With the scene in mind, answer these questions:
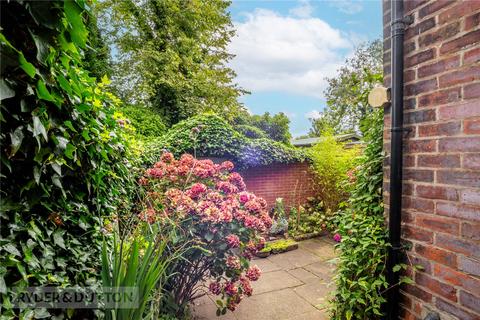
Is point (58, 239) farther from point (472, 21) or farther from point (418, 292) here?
point (472, 21)

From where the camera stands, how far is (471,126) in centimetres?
121

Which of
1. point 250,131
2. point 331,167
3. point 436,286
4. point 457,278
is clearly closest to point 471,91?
point 457,278

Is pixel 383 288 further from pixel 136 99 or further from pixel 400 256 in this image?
pixel 136 99

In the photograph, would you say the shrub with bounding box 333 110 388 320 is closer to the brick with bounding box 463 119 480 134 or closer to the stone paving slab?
the brick with bounding box 463 119 480 134

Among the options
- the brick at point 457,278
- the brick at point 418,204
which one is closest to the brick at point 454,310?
the brick at point 457,278

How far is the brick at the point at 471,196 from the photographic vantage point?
1190 millimetres

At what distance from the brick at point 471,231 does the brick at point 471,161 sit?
10.8 inches

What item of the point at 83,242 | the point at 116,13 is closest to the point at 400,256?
the point at 83,242

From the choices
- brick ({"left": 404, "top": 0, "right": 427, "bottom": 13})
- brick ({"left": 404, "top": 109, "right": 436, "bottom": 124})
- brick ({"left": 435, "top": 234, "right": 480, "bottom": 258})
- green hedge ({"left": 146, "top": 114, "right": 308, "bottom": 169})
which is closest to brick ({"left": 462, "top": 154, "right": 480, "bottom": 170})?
brick ({"left": 404, "top": 109, "right": 436, "bottom": 124})

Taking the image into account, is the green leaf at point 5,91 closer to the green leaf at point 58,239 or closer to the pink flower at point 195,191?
the green leaf at point 58,239

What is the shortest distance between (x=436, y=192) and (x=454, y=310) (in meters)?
0.61

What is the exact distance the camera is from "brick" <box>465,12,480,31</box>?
1178mm

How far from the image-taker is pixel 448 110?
1.31 m

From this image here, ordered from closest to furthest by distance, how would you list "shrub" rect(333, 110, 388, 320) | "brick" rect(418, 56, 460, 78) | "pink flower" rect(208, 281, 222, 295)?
"brick" rect(418, 56, 460, 78), "shrub" rect(333, 110, 388, 320), "pink flower" rect(208, 281, 222, 295)
